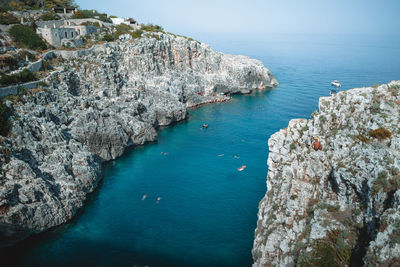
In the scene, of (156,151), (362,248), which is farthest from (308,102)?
(362,248)

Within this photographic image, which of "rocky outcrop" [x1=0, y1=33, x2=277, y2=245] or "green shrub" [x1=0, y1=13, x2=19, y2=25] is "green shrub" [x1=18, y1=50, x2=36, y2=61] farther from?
"green shrub" [x1=0, y1=13, x2=19, y2=25]

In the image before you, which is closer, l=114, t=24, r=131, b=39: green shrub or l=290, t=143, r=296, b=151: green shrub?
l=290, t=143, r=296, b=151: green shrub

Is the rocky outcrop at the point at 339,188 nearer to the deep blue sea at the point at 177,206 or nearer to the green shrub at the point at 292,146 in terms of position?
the green shrub at the point at 292,146

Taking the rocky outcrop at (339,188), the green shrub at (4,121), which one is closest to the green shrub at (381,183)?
the rocky outcrop at (339,188)

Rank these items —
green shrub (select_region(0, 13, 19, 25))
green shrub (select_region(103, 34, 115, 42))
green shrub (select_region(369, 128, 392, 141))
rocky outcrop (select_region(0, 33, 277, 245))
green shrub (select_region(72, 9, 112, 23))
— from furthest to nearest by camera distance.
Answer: green shrub (select_region(72, 9, 112, 23)) < green shrub (select_region(103, 34, 115, 42)) < green shrub (select_region(0, 13, 19, 25)) < rocky outcrop (select_region(0, 33, 277, 245)) < green shrub (select_region(369, 128, 392, 141))

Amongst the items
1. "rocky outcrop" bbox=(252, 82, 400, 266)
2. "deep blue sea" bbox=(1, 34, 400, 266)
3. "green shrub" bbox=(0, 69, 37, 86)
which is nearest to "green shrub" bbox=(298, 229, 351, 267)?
"rocky outcrop" bbox=(252, 82, 400, 266)

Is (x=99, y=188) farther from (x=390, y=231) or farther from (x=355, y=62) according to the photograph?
(x=355, y=62)
